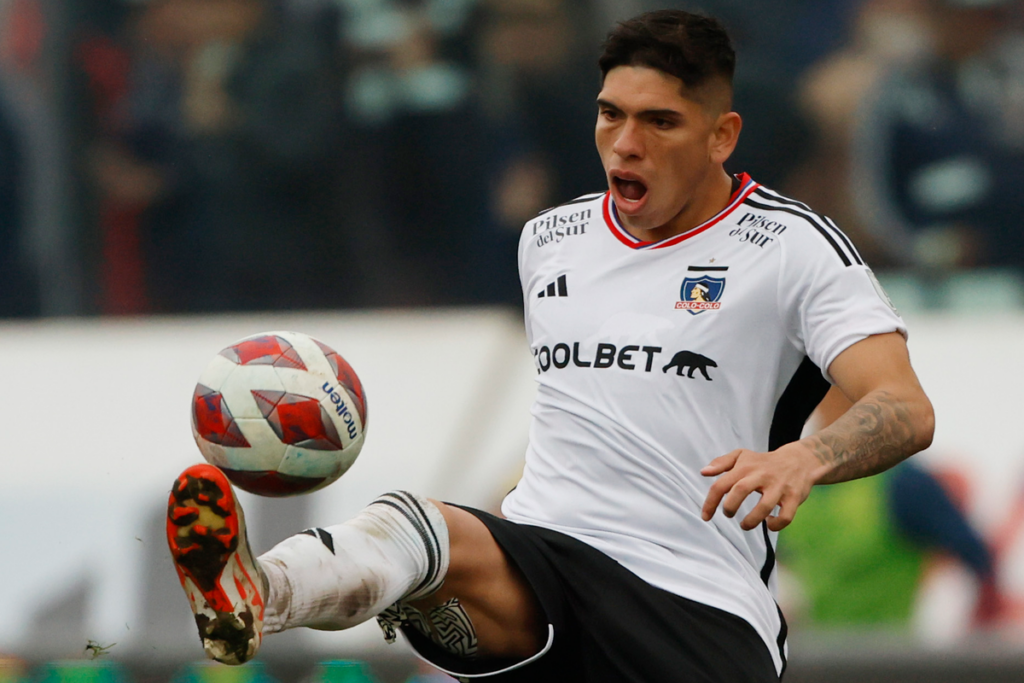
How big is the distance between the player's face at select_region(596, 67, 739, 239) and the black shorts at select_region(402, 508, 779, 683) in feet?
2.90

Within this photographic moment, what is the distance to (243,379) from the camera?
3887mm

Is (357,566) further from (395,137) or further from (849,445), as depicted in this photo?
(395,137)

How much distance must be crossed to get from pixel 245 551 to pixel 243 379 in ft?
2.24

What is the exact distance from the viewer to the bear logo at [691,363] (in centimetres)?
391

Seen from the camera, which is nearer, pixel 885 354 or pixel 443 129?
pixel 885 354

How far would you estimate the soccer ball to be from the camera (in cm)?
384

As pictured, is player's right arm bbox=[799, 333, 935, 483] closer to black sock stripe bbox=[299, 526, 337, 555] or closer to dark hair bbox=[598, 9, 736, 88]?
dark hair bbox=[598, 9, 736, 88]

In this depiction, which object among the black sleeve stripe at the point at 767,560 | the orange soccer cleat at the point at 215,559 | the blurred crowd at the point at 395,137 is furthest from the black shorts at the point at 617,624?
the blurred crowd at the point at 395,137

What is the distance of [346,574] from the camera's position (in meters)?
3.51

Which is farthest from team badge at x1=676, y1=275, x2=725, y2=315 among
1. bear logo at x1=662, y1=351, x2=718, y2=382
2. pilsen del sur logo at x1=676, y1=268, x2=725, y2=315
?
bear logo at x1=662, y1=351, x2=718, y2=382

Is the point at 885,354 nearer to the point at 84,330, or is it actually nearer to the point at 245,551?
the point at 245,551

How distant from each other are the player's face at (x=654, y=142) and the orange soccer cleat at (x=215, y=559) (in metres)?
1.35

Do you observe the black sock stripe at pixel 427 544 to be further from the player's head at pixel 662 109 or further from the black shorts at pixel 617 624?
the player's head at pixel 662 109

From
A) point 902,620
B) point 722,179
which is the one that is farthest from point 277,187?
point 722,179
